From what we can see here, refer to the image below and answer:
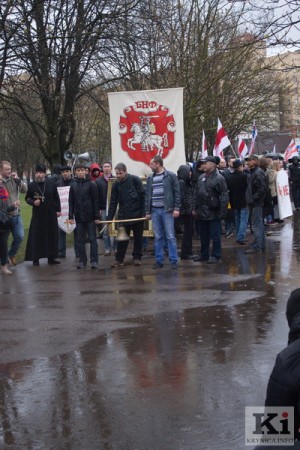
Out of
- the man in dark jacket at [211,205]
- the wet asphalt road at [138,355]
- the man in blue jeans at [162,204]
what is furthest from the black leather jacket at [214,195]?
the wet asphalt road at [138,355]

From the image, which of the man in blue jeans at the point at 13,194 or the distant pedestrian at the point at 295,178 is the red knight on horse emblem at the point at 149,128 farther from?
the distant pedestrian at the point at 295,178

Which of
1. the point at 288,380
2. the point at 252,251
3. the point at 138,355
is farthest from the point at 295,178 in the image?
the point at 288,380

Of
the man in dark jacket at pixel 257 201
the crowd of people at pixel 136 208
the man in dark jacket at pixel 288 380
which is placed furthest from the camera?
the man in dark jacket at pixel 257 201

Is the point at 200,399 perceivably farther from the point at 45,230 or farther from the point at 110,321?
the point at 45,230

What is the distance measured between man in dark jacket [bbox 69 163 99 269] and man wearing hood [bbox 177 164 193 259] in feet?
5.60

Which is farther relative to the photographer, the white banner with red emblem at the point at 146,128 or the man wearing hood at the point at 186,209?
the white banner with red emblem at the point at 146,128

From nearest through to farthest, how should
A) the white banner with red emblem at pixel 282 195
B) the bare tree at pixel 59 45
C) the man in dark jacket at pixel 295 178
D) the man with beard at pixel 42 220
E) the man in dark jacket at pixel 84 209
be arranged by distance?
the man in dark jacket at pixel 84 209
the man with beard at pixel 42 220
the bare tree at pixel 59 45
the white banner with red emblem at pixel 282 195
the man in dark jacket at pixel 295 178

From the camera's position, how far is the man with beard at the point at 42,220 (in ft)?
47.1

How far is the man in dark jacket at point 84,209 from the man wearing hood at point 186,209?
171 centimetres

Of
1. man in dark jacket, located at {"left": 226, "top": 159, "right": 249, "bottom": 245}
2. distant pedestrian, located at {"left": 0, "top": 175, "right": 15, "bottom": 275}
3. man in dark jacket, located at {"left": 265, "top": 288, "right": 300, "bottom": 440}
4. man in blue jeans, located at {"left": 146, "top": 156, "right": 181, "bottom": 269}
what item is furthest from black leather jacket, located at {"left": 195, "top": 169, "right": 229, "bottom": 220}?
man in dark jacket, located at {"left": 265, "top": 288, "right": 300, "bottom": 440}

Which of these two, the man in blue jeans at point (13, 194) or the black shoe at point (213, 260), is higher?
the man in blue jeans at point (13, 194)

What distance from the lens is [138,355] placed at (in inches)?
293

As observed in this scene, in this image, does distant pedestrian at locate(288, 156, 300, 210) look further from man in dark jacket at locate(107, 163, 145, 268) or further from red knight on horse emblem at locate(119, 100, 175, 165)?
man in dark jacket at locate(107, 163, 145, 268)

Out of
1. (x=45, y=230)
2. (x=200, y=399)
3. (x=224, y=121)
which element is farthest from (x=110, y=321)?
(x=224, y=121)
